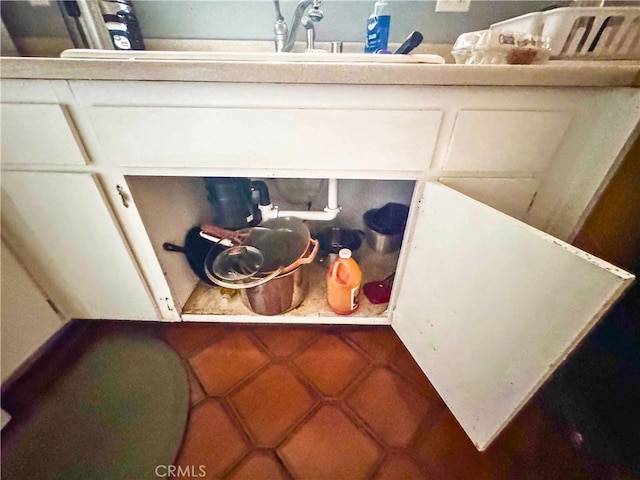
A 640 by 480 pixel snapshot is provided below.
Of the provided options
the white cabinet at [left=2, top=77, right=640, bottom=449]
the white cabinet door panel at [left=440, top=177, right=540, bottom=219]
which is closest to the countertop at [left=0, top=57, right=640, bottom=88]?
the white cabinet at [left=2, top=77, right=640, bottom=449]

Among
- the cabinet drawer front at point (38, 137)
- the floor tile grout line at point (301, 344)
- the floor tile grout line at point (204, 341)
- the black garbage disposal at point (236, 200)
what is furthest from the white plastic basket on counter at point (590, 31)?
the floor tile grout line at point (204, 341)

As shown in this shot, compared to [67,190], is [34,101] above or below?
above

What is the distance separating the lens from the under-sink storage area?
32.5 inches

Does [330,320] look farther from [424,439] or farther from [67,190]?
[67,190]

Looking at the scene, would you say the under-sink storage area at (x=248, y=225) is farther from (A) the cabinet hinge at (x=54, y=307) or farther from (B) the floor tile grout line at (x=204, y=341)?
(A) the cabinet hinge at (x=54, y=307)

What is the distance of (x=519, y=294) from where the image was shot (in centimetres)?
49

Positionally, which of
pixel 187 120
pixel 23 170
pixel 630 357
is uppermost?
pixel 187 120

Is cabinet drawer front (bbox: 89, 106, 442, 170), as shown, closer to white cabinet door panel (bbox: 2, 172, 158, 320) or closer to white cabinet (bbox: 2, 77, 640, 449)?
white cabinet (bbox: 2, 77, 640, 449)

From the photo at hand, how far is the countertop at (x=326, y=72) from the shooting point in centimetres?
53

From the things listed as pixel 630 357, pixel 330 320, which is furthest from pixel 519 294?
pixel 330 320

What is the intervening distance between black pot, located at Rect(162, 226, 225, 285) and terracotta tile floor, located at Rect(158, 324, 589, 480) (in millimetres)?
244

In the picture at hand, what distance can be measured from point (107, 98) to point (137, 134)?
0.08 meters

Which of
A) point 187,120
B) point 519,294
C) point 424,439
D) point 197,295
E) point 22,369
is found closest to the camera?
point 519,294

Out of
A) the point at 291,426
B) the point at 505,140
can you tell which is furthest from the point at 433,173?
the point at 291,426
